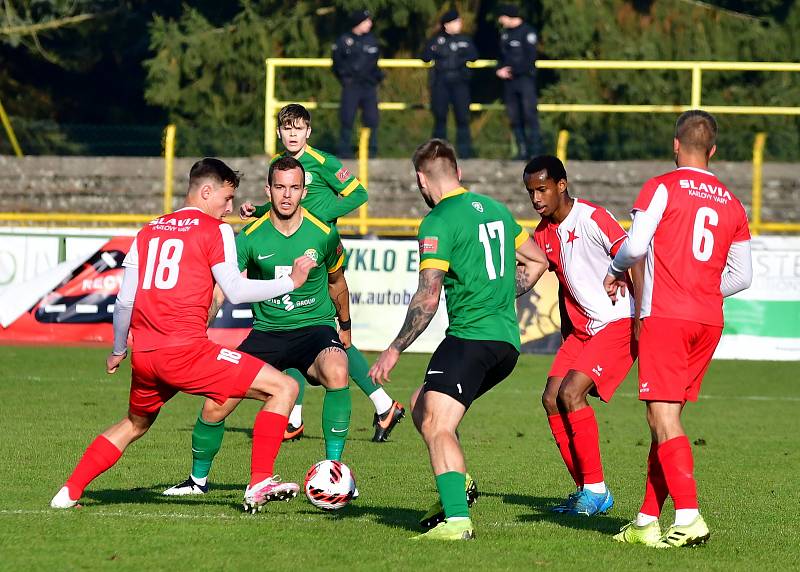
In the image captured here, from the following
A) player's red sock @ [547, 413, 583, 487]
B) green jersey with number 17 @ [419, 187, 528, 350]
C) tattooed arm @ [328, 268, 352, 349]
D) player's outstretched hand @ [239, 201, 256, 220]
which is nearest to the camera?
green jersey with number 17 @ [419, 187, 528, 350]

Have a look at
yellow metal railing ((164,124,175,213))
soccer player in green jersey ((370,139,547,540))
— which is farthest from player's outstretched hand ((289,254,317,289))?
yellow metal railing ((164,124,175,213))

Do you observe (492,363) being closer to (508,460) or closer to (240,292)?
(240,292)

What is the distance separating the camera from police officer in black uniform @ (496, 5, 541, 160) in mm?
21500

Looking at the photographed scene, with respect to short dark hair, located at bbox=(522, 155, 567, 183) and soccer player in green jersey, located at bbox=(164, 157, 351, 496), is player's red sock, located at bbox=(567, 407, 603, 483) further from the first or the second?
soccer player in green jersey, located at bbox=(164, 157, 351, 496)

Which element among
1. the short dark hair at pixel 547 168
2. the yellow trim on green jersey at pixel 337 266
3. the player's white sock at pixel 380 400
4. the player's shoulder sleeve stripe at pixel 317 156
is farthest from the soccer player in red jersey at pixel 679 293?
the player's white sock at pixel 380 400

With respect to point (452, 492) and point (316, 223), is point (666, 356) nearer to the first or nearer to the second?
point (452, 492)

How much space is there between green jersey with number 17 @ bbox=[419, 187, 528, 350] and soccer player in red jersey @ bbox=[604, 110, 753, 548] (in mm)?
530

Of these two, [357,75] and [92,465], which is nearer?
[92,465]

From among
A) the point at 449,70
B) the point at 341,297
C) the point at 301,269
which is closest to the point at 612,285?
the point at 301,269

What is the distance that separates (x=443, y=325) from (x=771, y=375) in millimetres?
3813

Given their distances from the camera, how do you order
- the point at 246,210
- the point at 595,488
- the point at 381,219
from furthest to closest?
1. the point at 381,219
2. the point at 246,210
3. the point at 595,488

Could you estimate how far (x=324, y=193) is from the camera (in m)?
10.6

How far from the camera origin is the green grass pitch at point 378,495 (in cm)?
684

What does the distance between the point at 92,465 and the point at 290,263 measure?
1860 millimetres
